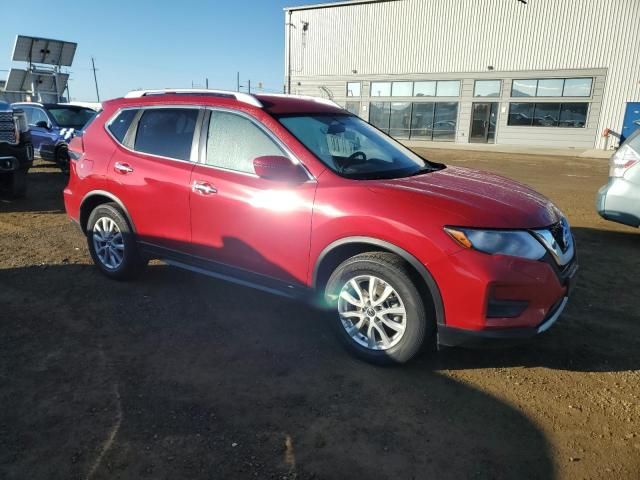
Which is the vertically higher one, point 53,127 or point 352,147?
point 352,147

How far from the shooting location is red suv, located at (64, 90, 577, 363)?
2930mm

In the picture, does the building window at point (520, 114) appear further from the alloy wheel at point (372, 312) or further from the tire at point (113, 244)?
the alloy wheel at point (372, 312)

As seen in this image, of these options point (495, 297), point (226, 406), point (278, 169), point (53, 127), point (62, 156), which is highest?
point (278, 169)

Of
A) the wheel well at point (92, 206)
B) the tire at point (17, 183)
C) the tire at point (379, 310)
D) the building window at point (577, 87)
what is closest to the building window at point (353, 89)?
the building window at point (577, 87)

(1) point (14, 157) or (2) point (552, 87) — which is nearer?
(1) point (14, 157)

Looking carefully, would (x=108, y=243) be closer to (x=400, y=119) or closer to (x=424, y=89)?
(x=424, y=89)

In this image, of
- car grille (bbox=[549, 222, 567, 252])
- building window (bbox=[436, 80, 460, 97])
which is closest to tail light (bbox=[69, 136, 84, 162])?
car grille (bbox=[549, 222, 567, 252])

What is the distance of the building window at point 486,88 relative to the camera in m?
28.7

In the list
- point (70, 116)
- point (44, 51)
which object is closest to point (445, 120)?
point (44, 51)

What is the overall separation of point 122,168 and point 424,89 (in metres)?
29.0

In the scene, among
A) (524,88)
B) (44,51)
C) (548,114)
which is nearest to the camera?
(44,51)

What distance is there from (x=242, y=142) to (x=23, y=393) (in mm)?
2255

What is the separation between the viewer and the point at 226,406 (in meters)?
2.88

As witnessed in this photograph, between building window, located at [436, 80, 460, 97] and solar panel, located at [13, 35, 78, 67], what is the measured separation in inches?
802
